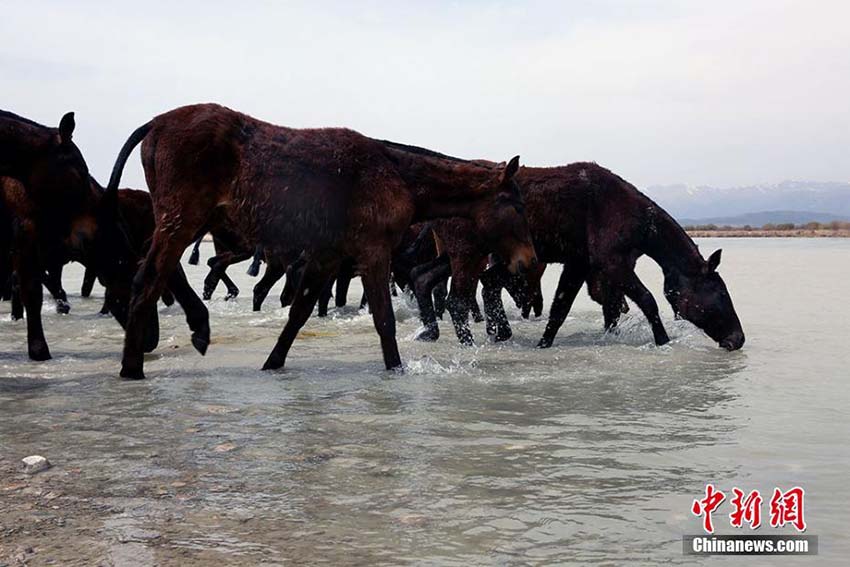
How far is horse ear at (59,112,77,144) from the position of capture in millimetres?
8930

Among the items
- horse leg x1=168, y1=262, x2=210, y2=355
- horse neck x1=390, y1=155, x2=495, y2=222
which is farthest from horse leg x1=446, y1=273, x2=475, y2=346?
horse leg x1=168, y1=262, x2=210, y2=355

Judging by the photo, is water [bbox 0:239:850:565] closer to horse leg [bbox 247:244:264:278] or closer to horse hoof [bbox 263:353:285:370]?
horse hoof [bbox 263:353:285:370]

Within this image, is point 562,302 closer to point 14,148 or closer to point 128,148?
point 128,148

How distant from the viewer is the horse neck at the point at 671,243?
11.6m

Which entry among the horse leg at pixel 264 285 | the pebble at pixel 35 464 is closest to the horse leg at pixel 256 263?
the horse leg at pixel 264 285

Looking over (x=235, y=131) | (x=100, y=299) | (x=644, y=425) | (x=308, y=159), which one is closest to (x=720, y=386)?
(x=644, y=425)

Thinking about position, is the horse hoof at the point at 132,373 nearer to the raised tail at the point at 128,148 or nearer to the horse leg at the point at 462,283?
the raised tail at the point at 128,148

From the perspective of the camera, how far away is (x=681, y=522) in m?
4.14

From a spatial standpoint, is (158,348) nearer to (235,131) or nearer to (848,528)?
(235,131)

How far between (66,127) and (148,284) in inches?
69.6

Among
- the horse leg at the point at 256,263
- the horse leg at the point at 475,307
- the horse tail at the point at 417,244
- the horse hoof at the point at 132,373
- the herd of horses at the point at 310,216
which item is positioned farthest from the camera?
the horse leg at the point at 256,263

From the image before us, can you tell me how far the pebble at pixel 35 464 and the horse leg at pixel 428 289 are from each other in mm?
7080

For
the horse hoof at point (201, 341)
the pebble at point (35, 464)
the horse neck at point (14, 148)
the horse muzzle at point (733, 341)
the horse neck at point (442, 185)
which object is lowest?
the horse muzzle at point (733, 341)

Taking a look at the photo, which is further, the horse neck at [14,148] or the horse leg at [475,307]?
the horse leg at [475,307]
